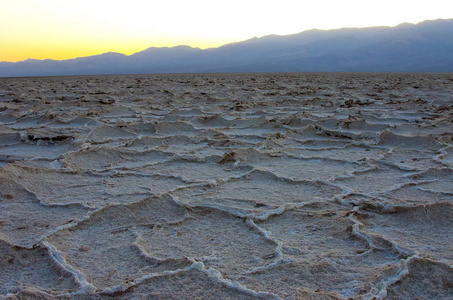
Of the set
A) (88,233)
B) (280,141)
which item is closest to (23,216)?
(88,233)

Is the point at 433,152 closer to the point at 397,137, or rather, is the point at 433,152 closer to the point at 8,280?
the point at 397,137

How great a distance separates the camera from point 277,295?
1.04 metres

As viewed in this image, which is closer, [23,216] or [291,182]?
[23,216]

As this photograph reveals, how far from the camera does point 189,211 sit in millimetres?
1644

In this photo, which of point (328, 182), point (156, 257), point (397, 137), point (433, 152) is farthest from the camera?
point (397, 137)

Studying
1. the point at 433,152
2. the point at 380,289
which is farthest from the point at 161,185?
the point at 433,152

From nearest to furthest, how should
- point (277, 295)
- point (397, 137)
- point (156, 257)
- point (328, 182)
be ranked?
point (277, 295), point (156, 257), point (328, 182), point (397, 137)

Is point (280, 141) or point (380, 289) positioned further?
point (280, 141)

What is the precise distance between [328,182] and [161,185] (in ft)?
2.75

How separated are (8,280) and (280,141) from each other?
2.19 meters

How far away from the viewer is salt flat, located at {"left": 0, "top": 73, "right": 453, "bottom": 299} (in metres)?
1.12

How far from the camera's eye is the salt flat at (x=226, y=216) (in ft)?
3.68

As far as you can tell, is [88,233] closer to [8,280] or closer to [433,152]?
[8,280]

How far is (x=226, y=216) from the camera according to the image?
1.62 meters
